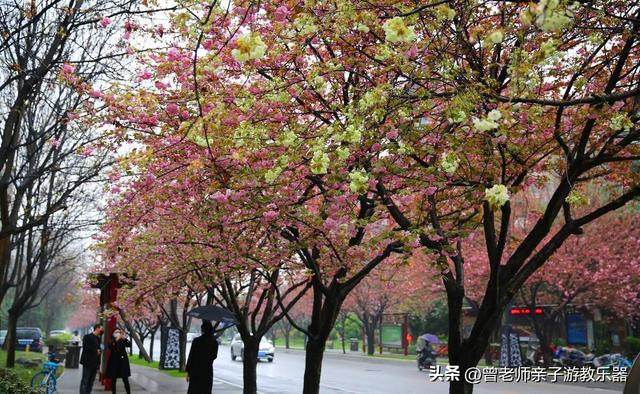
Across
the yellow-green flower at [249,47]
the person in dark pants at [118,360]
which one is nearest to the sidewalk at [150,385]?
the person in dark pants at [118,360]

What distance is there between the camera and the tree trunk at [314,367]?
1172 cm

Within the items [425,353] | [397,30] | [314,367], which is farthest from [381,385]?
[397,30]

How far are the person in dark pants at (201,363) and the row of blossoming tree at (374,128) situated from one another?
54.4 inches

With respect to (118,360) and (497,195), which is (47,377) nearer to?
(118,360)

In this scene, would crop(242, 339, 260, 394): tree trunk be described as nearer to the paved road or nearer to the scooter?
the paved road

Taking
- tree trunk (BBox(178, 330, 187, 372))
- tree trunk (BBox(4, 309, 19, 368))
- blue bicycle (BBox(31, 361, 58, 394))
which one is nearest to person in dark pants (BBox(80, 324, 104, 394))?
blue bicycle (BBox(31, 361, 58, 394))

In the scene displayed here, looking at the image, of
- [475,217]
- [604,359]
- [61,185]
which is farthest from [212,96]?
[604,359]

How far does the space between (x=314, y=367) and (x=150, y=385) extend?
32.8 feet

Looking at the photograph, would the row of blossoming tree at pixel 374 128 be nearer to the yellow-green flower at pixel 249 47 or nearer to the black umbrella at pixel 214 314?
the yellow-green flower at pixel 249 47

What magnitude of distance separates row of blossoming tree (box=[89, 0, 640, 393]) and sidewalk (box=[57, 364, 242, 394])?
8202mm

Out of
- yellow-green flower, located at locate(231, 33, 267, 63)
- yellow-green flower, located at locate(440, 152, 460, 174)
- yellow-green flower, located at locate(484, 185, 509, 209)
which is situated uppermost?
yellow-green flower, located at locate(231, 33, 267, 63)

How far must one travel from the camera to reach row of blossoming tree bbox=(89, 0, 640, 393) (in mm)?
6395

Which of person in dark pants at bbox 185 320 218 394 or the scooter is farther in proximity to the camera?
the scooter

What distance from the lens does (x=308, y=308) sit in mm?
57031
